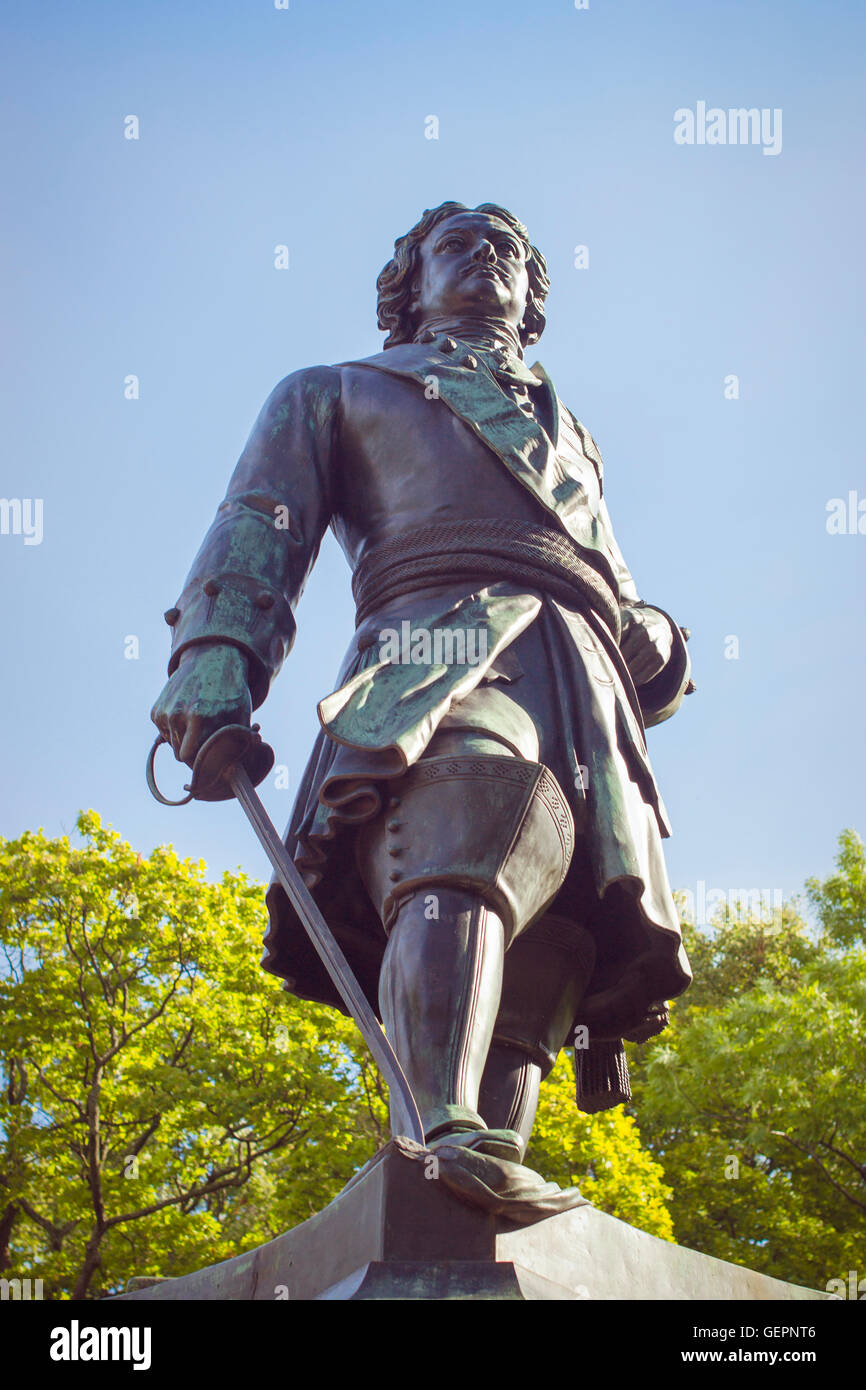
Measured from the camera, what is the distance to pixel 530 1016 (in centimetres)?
406

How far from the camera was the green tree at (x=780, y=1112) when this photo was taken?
54.4ft

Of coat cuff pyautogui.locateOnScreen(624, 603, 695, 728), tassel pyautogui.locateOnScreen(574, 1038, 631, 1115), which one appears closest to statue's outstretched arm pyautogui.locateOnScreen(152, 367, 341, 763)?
coat cuff pyautogui.locateOnScreen(624, 603, 695, 728)

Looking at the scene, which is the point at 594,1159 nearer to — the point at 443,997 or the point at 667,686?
the point at 667,686

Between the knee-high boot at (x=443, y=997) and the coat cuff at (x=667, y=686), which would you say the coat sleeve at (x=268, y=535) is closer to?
the knee-high boot at (x=443, y=997)

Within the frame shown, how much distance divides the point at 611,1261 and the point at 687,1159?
1866cm

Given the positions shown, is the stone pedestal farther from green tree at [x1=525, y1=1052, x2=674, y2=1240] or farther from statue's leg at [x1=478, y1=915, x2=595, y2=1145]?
green tree at [x1=525, y1=1052, x2=674, y2=1240]

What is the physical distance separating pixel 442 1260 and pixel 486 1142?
27 centimetres

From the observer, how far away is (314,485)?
4695mm

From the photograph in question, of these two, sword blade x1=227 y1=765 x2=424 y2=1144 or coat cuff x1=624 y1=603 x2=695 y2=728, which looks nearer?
sword blade x1=227 y1=765 x2=424 y2=1144

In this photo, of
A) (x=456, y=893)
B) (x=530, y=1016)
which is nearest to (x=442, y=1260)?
(x=456, y=893)

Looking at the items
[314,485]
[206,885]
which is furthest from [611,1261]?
[206,885]

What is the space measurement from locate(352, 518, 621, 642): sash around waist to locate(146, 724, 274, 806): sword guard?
747 millimetres

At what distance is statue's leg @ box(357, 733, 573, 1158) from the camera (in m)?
3.38
